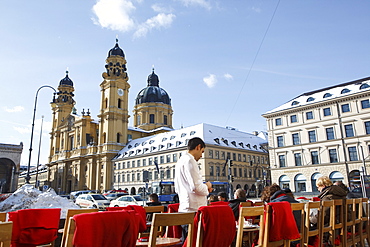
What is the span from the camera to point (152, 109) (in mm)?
87875

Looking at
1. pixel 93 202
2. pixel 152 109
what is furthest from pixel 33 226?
pixel 152 109

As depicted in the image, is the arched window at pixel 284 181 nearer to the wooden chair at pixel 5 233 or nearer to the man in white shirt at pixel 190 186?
the man in white shirt at pixel 190 186

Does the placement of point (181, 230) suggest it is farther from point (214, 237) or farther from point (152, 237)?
point (152, 237)

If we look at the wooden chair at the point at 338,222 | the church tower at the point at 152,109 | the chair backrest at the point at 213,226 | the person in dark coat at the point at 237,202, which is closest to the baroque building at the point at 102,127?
the church tower at the point at 152,109

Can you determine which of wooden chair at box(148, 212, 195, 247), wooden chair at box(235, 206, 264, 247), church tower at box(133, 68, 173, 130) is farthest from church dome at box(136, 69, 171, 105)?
wooden chair at box(148, 212, 195, 247)

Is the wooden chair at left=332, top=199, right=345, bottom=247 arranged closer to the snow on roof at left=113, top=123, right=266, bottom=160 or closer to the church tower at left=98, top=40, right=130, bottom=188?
the snow on roof at left=113, top=123, right=266, bottom=160

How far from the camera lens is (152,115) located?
88.1 m

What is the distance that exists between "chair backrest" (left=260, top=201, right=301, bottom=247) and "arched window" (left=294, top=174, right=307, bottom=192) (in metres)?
39.1

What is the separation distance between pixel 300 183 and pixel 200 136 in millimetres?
20337

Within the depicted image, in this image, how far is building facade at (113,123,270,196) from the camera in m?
55.6

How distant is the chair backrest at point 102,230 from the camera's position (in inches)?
110

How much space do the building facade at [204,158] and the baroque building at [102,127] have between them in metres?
6.24

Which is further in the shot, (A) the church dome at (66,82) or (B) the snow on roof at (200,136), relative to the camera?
(A) the church dome at (66,82)

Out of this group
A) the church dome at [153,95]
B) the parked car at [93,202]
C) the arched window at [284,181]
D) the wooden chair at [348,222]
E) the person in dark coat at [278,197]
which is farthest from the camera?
the church dome at [153,95]
